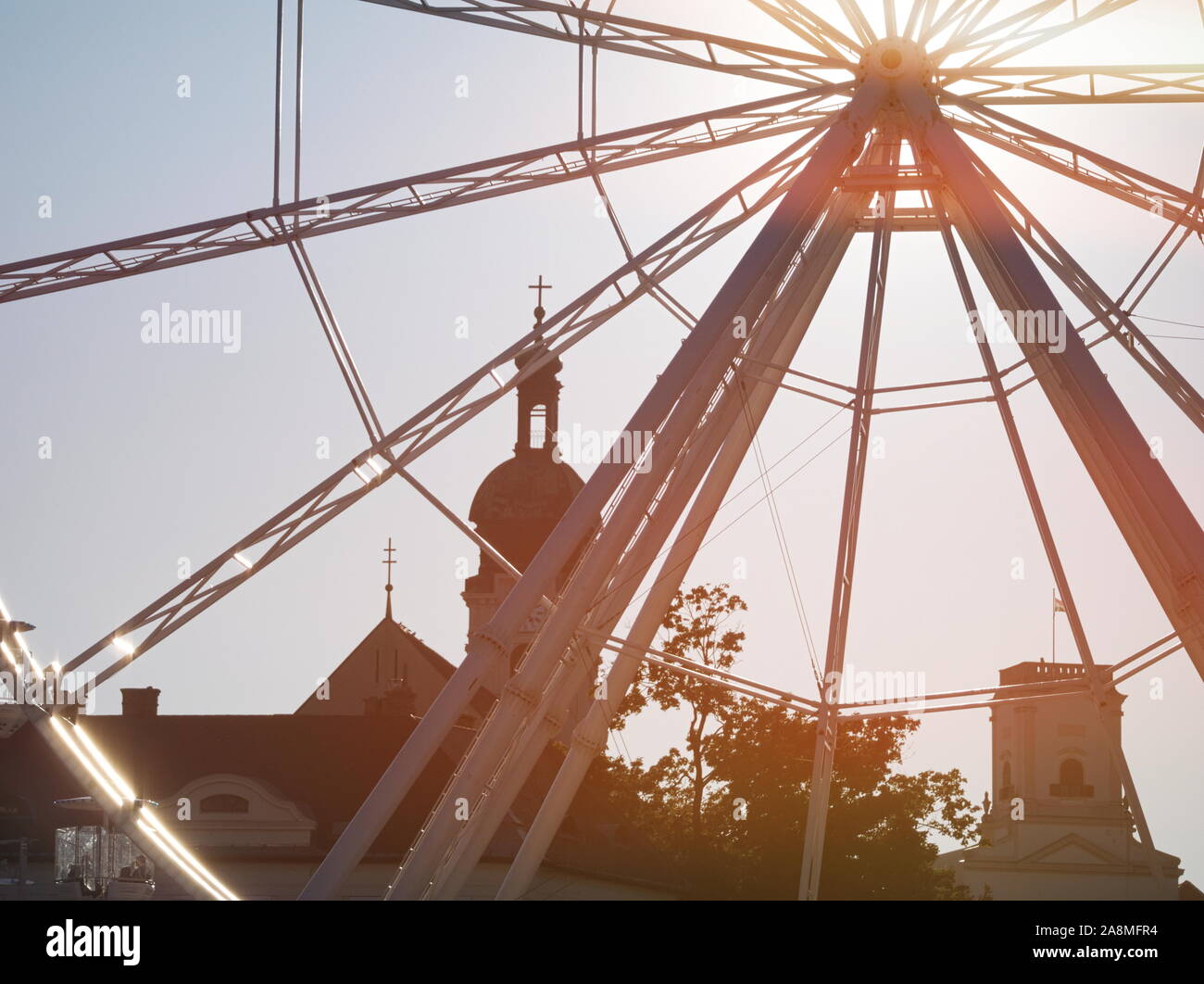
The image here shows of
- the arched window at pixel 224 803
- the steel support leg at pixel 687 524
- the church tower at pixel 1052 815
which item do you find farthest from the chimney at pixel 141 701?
the steel support leg at pixel 687 524

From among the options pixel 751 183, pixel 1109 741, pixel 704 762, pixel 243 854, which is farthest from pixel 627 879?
pixel 751 183

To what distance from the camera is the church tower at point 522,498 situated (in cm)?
10075

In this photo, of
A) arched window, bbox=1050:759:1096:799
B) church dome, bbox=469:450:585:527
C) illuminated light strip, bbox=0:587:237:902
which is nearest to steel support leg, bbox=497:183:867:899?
illuminated light strip, bbox=0:587:237:902

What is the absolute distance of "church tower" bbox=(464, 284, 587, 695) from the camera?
10075cm

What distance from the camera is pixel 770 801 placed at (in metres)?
65.5

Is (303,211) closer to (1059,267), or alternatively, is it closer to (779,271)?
(779,271)

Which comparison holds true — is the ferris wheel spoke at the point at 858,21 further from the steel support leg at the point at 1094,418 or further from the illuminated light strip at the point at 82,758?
the illuminated light strip at the point at 82,758

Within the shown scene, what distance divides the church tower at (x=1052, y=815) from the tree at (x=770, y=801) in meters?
17.8

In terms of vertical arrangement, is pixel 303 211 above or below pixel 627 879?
above

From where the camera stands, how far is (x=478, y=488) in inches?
4112

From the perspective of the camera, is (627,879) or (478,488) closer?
(627,879)
